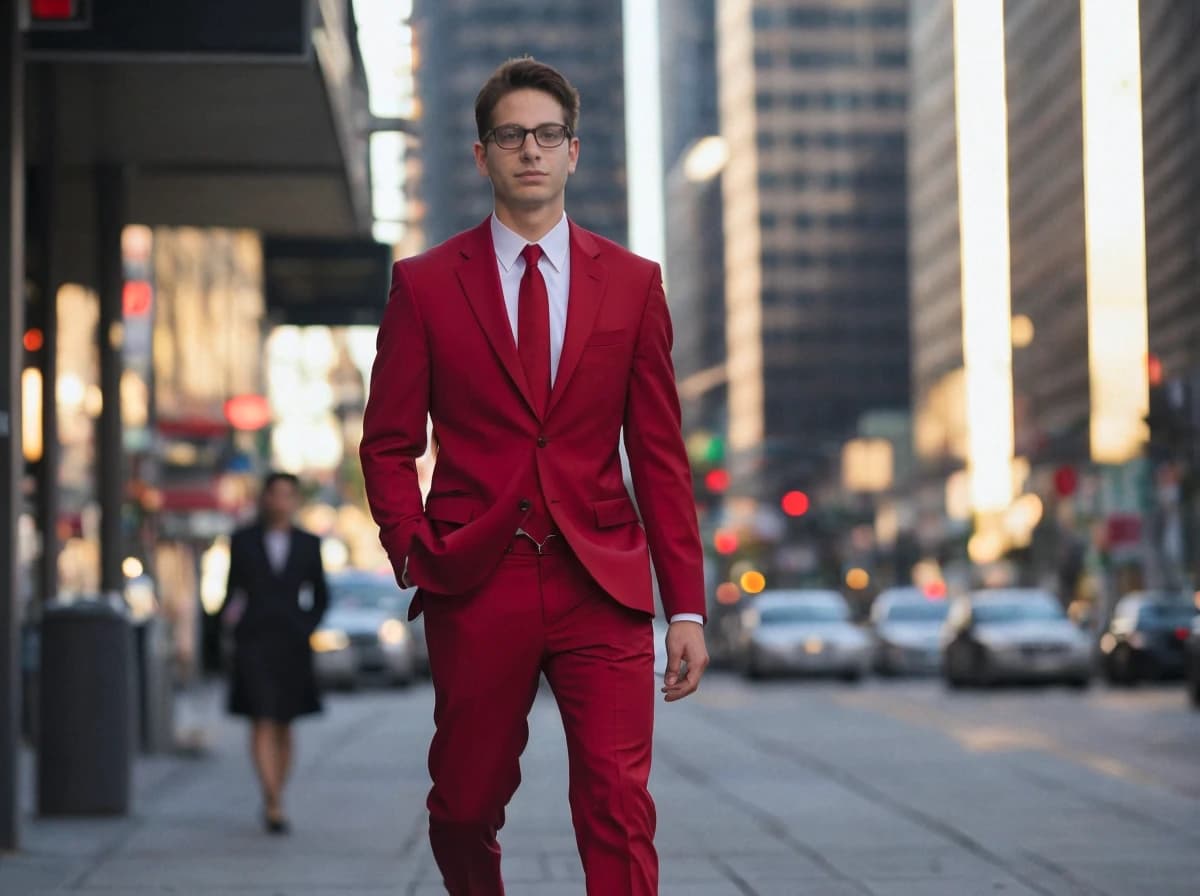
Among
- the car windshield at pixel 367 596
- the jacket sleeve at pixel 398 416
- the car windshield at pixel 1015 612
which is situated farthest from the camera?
the car windshield at pixel 367 596

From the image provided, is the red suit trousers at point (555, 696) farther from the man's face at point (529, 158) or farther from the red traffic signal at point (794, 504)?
the red traffic signal at point (794, 504)

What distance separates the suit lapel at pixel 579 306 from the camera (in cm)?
510

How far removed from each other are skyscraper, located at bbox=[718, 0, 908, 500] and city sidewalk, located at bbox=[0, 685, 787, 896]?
479 ft

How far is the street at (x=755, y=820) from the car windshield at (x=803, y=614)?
55.7ft

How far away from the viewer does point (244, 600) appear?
12.4 meters

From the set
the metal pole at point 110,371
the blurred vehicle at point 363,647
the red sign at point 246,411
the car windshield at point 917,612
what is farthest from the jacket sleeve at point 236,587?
the car windshield at point 917,612

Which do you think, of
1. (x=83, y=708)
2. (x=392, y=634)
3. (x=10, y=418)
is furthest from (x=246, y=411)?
(x=10, y=418)

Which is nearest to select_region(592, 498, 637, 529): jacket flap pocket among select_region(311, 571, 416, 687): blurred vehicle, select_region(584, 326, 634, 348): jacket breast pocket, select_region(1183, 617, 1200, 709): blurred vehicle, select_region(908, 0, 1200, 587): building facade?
select_region(584, 326, 634, 348): jacket breast pocket

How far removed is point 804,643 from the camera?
126ft

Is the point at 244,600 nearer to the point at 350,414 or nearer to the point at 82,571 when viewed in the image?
the point at 82,571

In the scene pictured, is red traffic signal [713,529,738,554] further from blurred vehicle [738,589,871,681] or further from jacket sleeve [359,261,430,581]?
jacket sleeve [359,261,430,581]

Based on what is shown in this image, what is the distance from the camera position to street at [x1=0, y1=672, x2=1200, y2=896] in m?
9.36

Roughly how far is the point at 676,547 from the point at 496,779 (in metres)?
0.61

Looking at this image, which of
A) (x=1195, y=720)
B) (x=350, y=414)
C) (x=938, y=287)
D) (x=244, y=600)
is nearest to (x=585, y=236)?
(x=244, y=600)
